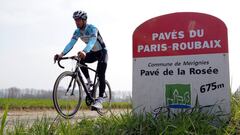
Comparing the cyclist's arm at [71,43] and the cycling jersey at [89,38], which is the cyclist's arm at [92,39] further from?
the cyclist's arm at [71,43]

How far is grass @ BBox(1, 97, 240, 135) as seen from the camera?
2.98 metres

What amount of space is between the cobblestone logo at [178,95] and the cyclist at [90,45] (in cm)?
216

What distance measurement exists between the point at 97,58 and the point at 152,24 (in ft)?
8.09

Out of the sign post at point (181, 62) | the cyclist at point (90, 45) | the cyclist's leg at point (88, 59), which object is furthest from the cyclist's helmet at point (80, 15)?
the sign post at point (181, 62)

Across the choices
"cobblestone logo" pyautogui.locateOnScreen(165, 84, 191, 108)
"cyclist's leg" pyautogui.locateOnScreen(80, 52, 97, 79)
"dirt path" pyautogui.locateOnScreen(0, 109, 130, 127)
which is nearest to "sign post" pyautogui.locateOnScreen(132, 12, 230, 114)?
"cobblestone logo" pyautogui.locateOnScreen(165, 84, 191, 108)

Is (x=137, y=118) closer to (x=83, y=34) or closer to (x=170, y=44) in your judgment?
(x=170, y=44)

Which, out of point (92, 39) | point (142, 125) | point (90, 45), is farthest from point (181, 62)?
point (92, 39)

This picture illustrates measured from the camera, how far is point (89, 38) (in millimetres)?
5973

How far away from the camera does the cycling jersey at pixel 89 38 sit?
5895 mm

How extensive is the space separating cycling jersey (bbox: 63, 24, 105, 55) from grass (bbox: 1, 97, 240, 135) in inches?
95.4

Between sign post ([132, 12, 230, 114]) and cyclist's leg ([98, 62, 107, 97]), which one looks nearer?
sign post ([132, 12, 230, 114])

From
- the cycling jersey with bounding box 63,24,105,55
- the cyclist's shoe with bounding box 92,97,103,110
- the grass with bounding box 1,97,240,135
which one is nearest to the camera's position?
the grass with bounding box 1,97,240,135

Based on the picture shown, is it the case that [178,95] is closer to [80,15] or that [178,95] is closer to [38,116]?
[38,116]

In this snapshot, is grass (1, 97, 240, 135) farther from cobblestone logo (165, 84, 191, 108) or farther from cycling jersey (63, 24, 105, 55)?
cycling jersey (63, 24, 105, 55)
